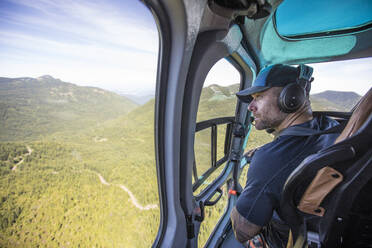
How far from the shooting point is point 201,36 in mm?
858

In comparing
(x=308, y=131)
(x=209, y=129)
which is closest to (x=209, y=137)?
(x=209, y=129)

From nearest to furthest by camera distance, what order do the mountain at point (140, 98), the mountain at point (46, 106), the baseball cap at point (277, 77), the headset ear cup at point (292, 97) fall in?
the mountain at point (46, 106), the mountain at point (140, 98), the headset ear cup at point (292, 97), the baseball cap at point (277, 77)

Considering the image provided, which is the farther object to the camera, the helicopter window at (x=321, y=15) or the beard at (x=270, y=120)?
the helicopter window at (x=321, y=15)

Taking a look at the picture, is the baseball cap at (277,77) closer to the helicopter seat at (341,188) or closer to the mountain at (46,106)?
the helicopter seat at (341,188)

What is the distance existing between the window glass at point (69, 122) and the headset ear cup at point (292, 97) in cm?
86

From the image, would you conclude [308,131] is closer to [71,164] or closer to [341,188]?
[341,188]

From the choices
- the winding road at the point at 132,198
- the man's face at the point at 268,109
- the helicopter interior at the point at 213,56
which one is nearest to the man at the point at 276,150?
the man's face at the point at 268,109

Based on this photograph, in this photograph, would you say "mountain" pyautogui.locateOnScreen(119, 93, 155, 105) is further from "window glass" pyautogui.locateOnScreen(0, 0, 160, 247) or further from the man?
the man

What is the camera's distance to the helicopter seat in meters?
0.51

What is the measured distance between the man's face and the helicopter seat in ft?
1.98

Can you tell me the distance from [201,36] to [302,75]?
89 centimetres

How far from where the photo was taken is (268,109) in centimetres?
121

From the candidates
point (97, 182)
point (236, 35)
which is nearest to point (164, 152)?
point (97, 182)

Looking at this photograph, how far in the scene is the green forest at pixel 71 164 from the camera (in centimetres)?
47
